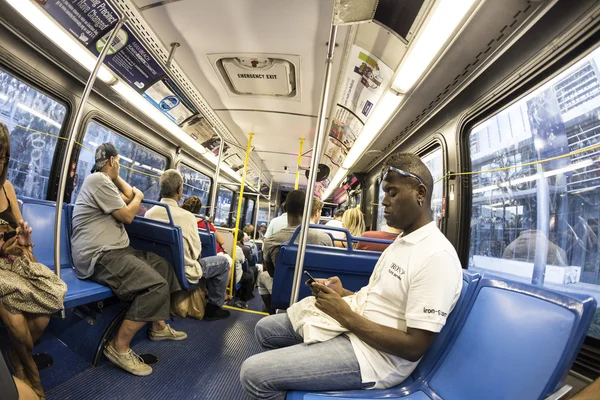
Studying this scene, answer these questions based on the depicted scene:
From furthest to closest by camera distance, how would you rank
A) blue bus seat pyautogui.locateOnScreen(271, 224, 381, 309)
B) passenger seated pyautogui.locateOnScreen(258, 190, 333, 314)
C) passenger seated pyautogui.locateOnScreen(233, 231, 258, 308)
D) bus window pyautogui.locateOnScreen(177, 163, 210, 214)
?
1. bus window pyautogui.locateOnScreen(177, 163, 210, 214)
2. passenger seated pyautogui.locateOnScreen(233, 231, 258, 308)
3. passenger seated pyautogui.locateOnScreen(258, 190, 333, 314)
4. blue bus seat pyautogui.locateOnScreen(271, 224, 381, 309)

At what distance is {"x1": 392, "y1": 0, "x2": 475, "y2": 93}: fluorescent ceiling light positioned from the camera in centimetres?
167

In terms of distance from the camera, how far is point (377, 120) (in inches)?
129

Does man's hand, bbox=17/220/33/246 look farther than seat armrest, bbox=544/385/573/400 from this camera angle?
Yes

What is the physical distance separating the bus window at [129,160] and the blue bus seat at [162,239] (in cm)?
170

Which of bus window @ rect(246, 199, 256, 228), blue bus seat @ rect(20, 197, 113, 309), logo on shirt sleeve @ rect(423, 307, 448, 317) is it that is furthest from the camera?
bus window @ rect(246, 199, 256, 228)

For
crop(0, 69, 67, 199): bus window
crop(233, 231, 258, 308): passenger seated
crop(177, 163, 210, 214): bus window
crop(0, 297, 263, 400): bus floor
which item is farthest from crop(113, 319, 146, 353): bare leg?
crop(177, 163, 210, 214): bus window

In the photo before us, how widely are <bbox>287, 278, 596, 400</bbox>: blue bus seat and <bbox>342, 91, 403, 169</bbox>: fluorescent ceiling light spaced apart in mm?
2166

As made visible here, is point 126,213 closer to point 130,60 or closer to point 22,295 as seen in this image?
point 22,295

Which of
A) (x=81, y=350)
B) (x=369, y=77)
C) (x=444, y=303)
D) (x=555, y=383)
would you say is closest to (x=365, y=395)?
(x=444, y=303)

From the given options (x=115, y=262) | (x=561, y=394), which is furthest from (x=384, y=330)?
(x=115, y=262)

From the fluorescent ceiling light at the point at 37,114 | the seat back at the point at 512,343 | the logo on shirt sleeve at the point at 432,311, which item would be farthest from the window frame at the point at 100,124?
the seat back at the point at 512,343

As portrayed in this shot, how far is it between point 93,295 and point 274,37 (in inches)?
111

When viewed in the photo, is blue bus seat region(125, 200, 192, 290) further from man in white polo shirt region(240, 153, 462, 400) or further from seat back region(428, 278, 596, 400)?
seat back region(428, 278, 596, 400)

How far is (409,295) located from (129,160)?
5.19 m
